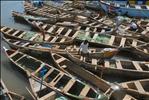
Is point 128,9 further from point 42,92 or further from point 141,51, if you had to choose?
point 42,92

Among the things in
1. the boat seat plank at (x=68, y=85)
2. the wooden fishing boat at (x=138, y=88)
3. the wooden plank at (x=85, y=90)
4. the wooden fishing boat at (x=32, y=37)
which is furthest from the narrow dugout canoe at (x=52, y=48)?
the wooden plank at (x=85, y=90)

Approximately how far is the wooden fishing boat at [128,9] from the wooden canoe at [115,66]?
1004 cm

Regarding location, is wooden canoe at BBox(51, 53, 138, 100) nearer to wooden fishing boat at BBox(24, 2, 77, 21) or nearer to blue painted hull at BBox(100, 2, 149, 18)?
wooden fishing boat at BBox(24, 2, 77, 21)

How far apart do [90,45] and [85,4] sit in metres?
9.66

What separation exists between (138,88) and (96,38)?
718 centimetres

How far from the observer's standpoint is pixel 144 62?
722 inches

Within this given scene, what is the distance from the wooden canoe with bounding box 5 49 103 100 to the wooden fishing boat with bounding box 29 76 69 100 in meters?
0.25

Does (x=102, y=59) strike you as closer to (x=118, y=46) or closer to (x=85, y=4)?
(x=118, y=46)

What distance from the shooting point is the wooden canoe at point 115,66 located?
1752 centimetres

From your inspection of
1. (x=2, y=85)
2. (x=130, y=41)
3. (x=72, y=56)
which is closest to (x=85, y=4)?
(x=130, y=41)

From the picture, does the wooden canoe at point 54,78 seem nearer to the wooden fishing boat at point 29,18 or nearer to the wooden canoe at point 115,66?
the wooden canoe at point 115,66

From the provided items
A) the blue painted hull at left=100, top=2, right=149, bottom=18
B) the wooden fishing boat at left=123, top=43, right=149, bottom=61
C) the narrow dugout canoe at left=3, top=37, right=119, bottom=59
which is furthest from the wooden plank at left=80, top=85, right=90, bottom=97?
the blue painted hull at left=100, top=2, right=149, bottom=18

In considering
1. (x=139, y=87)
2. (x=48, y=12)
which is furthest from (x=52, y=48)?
(x=48, y=12)

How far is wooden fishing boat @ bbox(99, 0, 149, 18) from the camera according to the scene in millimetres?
27344
